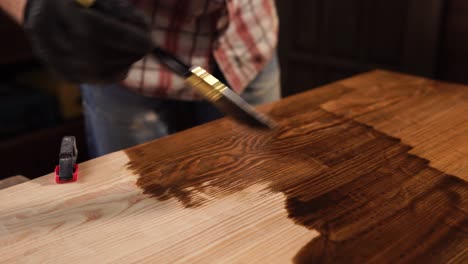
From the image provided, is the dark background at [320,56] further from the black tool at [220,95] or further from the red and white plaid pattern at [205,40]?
the black tool at [220,95]

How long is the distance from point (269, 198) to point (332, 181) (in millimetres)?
112

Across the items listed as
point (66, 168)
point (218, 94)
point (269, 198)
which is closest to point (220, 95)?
point (218, 94)

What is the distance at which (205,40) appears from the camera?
1.09m

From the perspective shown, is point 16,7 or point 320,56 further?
point 320,56

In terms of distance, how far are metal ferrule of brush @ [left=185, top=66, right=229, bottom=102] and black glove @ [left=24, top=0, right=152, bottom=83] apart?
80mm

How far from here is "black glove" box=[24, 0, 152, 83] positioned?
71 centimetres

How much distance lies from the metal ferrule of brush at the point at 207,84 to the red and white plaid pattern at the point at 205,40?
1.00 feet

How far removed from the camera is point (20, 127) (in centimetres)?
216

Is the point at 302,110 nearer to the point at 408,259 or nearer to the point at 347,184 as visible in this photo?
the point at 347,184

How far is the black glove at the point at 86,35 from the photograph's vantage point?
71cm

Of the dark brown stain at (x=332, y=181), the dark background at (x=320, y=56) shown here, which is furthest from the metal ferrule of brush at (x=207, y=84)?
the dark background at (x=320, y=56)

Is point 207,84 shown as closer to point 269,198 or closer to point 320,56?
point 269,198

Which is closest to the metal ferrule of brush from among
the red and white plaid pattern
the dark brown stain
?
the dark brown stain

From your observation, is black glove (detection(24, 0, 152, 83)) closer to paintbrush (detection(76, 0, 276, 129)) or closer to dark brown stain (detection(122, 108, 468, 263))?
paintbrush (detection(76, 0, 276, 129))
